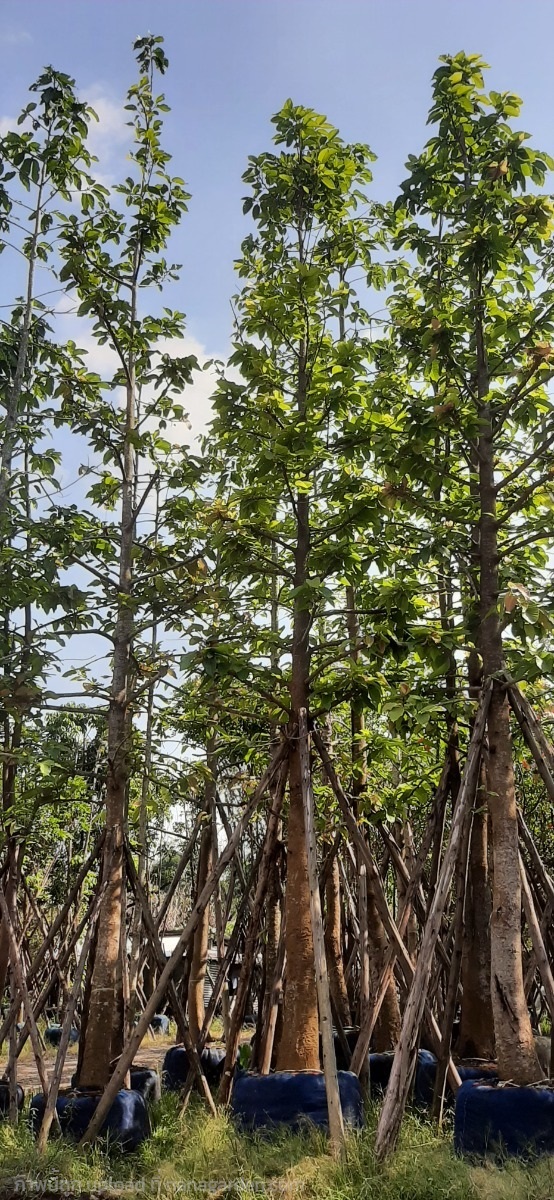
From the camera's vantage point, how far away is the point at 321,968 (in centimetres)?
558

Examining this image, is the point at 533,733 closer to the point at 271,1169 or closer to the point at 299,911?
the point at 299,911

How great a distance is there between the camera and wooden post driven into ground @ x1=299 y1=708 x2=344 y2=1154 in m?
5.19

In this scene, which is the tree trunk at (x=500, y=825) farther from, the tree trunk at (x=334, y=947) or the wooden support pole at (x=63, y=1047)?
the tree trunk at (x=334, y=947)

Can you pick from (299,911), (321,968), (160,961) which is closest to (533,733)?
(321,968)

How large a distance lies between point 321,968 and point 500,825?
1.44 metres

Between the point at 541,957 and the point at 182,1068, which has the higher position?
the point at 541,957

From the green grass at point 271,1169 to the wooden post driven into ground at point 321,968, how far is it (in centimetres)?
16

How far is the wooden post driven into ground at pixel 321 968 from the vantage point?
519 centimetres

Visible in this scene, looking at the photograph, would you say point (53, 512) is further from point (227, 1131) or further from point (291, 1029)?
point (227, 1131)

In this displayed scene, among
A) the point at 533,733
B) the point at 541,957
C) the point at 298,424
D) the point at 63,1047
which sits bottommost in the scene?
the point at 63,1047

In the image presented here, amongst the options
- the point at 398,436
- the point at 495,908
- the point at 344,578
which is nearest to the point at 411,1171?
the point at 495,908

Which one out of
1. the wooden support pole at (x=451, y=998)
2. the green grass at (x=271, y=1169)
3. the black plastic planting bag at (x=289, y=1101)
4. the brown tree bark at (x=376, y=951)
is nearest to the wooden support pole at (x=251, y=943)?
the green grass at (x=271, y=1169)

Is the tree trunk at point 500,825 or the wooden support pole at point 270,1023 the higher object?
the tree trunk at point 500,825

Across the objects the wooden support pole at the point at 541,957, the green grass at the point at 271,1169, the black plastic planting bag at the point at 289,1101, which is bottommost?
the green grass at the point at 271,1169
